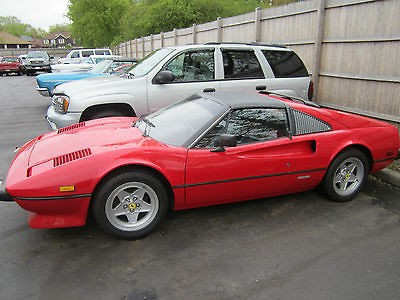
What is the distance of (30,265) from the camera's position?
286 centimetres

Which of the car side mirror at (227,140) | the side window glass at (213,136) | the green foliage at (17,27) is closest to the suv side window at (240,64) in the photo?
the side window glass at (213,136)

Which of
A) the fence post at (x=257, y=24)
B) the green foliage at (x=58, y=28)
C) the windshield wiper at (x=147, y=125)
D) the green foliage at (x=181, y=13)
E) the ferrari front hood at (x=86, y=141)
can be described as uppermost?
the green foliage at (x=58, y=28)

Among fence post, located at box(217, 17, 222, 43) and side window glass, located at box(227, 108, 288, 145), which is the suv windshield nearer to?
side window glass, located at box(227, 108, 288, 145)

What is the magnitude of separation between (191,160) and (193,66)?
311 cm

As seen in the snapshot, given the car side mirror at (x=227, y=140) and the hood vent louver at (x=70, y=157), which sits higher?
the car side mirror at (x=227, y=140)

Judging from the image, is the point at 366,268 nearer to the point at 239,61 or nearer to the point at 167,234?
the point at 167,234

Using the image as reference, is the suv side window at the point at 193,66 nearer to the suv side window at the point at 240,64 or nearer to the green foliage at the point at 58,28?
the suv side window at the point at 240,64

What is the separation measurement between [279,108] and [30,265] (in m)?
2.81

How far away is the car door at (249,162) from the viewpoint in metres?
3.32

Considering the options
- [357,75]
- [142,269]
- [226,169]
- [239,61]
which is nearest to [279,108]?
[226,169]

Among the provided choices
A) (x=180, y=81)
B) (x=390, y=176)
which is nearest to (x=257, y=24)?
(x=180, y=81)

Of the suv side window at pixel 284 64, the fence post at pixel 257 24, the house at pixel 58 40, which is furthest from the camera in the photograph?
the house at pixel 58 40

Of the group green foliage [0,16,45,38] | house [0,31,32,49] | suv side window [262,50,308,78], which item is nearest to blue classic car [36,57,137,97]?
suv side window [262,50,308,78]

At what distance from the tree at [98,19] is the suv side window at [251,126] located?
126 feet
